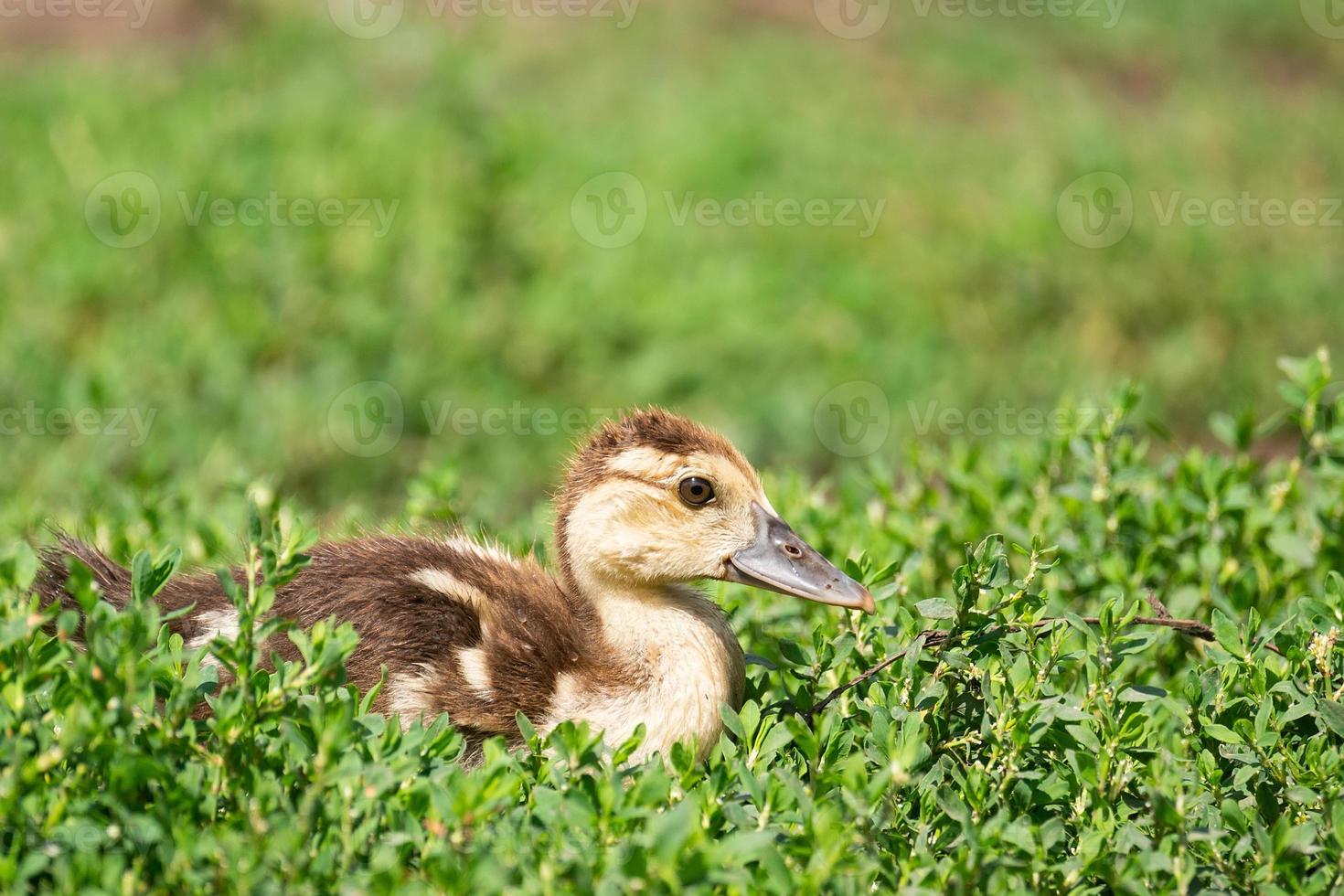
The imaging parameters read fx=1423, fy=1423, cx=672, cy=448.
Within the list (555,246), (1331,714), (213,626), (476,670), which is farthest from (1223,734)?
(555,246)

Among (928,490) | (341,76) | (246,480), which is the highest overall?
(341,76)

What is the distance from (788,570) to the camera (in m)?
3.80

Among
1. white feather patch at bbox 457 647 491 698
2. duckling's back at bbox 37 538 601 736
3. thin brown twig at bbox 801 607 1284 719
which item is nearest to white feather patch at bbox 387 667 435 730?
duckling's back at bbox 37 538 601 736

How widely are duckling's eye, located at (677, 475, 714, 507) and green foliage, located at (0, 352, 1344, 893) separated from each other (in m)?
0.48

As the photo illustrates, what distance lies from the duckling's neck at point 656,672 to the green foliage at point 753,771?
171mm

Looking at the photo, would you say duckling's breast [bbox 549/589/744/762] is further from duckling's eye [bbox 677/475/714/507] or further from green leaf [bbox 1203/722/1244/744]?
green leaf [bbox 1203/722/1244/744]

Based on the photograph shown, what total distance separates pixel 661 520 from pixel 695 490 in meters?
0.13

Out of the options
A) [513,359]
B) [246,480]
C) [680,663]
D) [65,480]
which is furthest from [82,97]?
[680,663]

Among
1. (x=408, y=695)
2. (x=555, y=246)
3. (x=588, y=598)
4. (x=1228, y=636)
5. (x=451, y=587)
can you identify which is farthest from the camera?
(x=555, y=246)

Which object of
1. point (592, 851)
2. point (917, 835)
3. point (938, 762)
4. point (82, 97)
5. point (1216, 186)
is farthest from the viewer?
point (1216, 186)

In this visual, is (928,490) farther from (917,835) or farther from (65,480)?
(65,480)

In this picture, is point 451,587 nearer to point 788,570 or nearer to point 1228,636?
point 788,570

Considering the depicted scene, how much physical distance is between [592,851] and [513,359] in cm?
574

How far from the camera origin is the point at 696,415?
820 cm
